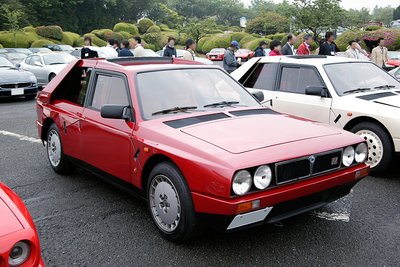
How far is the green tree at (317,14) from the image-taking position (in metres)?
25.0

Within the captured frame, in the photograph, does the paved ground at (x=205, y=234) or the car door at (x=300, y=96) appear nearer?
the paved ground at (x=205, y=234)

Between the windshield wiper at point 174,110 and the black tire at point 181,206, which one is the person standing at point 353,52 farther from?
the black tire at point 181,206

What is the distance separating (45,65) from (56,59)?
2.10 feet

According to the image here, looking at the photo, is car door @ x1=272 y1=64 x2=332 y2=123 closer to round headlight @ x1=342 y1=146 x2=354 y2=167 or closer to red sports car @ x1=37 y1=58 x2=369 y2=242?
red sports car @ x1=37 y1=58 x2=369 y2=242

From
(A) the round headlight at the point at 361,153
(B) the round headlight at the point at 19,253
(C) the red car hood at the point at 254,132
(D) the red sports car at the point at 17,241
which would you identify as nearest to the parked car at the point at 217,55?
(C) the red car hood at the point at 254,132

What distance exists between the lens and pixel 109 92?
440 cm

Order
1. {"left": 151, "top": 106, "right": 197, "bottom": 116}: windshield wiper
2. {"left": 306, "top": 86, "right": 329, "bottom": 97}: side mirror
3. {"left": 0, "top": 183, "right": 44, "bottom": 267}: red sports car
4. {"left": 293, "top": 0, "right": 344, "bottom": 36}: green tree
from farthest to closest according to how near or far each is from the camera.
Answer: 1. {"left": 293, "top": 0, "right": 344, "bottom": 36}: green tree
2. {"left": 306, "top": 86, "right": 329, "bottom": 97}: side mirror
3. {"left": 151, "top": 106, "right": 197, "bottom": 116}: windshield wiper
4. {"left": 0, "top": 183, "right": 44, "bottom": 267}: red sports car

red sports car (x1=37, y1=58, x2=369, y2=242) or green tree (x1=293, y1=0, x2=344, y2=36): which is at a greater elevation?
green tree (x1=293, y1=0, x2=344, y2=36)

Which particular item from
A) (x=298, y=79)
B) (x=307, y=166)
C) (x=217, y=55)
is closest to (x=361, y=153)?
(x=307, y=166)

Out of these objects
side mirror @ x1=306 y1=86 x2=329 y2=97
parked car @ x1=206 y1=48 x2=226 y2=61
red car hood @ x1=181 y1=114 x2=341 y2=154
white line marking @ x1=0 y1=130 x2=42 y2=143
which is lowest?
parked car @ x1=206 y1=48 x2=226 y2=61

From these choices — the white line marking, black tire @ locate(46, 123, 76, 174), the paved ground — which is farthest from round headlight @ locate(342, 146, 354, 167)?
the white line marking

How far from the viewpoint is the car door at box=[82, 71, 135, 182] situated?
3932 millimetres

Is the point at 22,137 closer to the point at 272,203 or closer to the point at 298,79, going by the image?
the point at 298,79

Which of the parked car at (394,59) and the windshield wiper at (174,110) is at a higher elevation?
the windshield wiper at (174,110)
